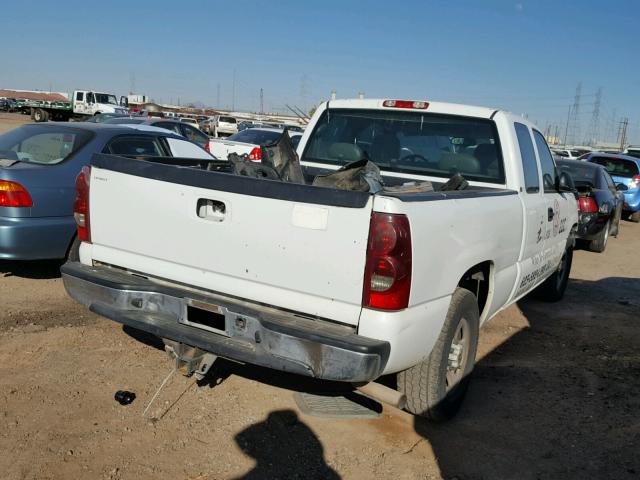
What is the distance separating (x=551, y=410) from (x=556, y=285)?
10.6 ft

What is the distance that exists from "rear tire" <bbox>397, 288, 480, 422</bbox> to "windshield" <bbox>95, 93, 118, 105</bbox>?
42113 millimetres

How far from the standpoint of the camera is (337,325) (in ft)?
10.2

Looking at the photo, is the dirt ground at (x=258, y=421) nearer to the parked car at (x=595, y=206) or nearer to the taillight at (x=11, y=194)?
the taillight at (x=11, y=194)

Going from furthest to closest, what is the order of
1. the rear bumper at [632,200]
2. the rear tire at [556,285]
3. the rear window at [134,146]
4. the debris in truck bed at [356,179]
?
the rear bumper at [632,200] → the rear tire at [556,285] → the rear window at [134,146] → the debris in truck bed at [356,179]

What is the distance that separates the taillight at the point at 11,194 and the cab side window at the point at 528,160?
434cm

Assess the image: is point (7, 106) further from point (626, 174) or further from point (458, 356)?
point (458, 356)

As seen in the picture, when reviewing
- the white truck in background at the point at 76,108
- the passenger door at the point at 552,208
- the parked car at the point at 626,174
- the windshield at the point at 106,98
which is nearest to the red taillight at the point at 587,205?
the passenger door at the point at 552,208

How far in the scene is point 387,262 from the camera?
2971mm

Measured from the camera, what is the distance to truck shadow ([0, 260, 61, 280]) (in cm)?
655

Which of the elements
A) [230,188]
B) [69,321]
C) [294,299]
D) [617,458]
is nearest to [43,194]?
[69,321]

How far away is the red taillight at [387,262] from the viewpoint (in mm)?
2955

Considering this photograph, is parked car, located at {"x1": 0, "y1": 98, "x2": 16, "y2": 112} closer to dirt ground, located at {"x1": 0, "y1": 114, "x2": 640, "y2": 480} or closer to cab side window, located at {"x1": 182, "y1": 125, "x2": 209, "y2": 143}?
cab side window, located at {"x1": 182, "y1": 125, "x2": 209, "y2": 143}

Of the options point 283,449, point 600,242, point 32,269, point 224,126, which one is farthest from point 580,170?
point 224,126

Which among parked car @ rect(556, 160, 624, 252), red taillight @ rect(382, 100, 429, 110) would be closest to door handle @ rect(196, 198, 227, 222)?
red taillight @ rect(382, 100, 429, 110)
